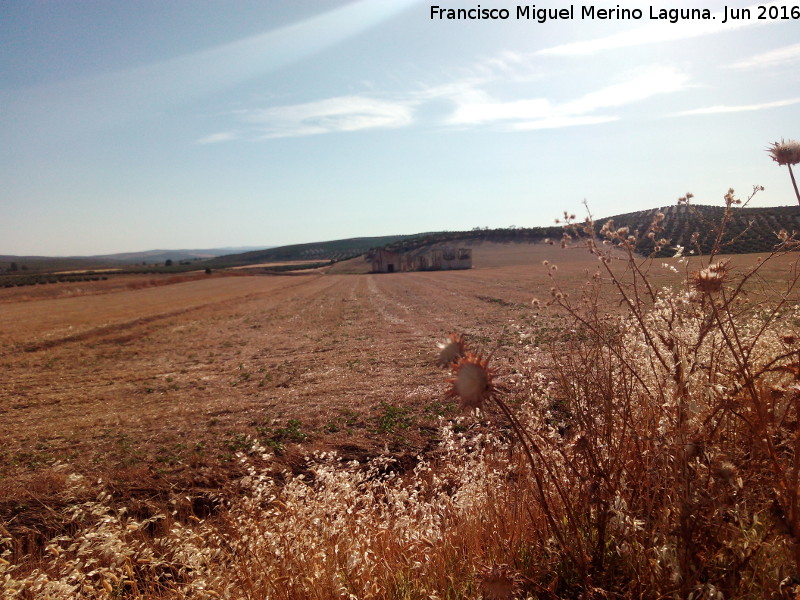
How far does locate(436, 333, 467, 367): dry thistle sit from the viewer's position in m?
2.06

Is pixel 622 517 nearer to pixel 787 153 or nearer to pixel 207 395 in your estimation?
pixel 787 153

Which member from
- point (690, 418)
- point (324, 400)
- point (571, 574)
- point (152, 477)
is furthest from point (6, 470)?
point (690, 418)

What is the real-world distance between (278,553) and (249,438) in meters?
5.27

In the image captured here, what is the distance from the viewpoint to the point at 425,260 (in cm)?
8919

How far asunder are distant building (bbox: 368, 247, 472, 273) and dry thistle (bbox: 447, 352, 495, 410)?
80.4 m

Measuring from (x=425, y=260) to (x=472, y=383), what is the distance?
87.7 m

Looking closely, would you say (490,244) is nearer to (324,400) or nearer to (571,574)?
(324,400)

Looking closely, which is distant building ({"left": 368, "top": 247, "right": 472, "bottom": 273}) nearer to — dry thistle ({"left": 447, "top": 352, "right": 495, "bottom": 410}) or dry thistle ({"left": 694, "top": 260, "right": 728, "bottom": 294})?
dry thistle ({"left": 694, "top": 260, "right": 728, "bottom": 294})

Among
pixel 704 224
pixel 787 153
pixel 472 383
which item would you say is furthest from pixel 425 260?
→ pixel 472 383

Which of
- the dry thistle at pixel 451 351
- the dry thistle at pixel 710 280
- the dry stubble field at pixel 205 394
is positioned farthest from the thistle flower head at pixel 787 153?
the dry stubble field at pixel 205 394

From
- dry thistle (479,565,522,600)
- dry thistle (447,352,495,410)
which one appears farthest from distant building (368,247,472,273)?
dry thistle (447,352,495,410)

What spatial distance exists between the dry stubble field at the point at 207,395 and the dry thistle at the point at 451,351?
43.2 inches

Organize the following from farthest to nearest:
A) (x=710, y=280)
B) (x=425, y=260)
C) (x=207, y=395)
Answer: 1. (x=425, y=260)
2. (x=207, y=395)
3. (x=710, y=280)

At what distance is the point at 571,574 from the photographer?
2.64 meters
